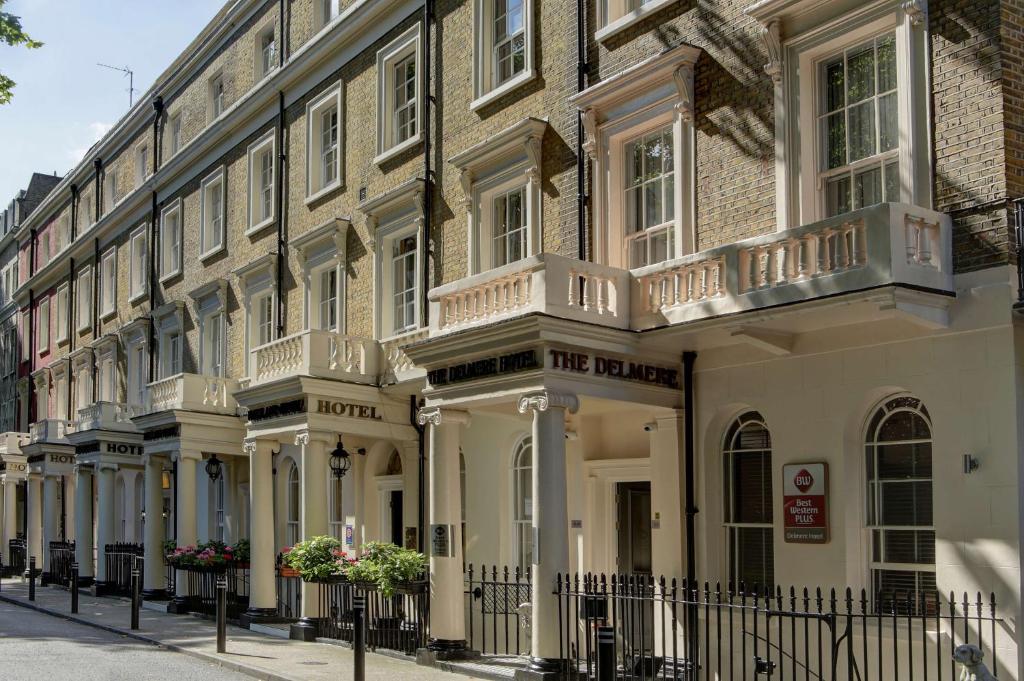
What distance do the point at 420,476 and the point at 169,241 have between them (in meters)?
13.8

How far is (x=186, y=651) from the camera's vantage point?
1750 cm

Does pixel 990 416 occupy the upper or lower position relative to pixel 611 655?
upper

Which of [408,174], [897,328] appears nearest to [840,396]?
[897,328]

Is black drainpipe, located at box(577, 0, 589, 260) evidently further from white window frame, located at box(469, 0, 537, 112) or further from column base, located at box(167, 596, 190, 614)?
column base, located at box(167, 596, 190, 614)

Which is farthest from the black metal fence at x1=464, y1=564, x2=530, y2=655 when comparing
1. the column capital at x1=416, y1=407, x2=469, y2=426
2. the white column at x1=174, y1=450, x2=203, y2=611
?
the white column at x1=174, y1=450, x2=203, y2=611

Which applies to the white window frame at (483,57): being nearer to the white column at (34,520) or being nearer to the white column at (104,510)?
the white column at (104,510)

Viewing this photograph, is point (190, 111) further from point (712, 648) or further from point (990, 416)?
point (990, 416)

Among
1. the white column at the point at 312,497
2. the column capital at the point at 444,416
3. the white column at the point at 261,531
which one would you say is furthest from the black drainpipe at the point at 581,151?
the white column at the point at 261,531

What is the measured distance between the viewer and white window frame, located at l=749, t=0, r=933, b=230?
11648mm

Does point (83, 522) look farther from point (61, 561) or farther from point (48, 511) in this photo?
point (48, 511)

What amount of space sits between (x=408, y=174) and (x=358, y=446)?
16.3ft

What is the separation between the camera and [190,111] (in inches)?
1162

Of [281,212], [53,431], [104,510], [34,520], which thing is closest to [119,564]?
[104,510]

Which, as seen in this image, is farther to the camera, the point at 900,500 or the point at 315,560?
the point at 315,560
